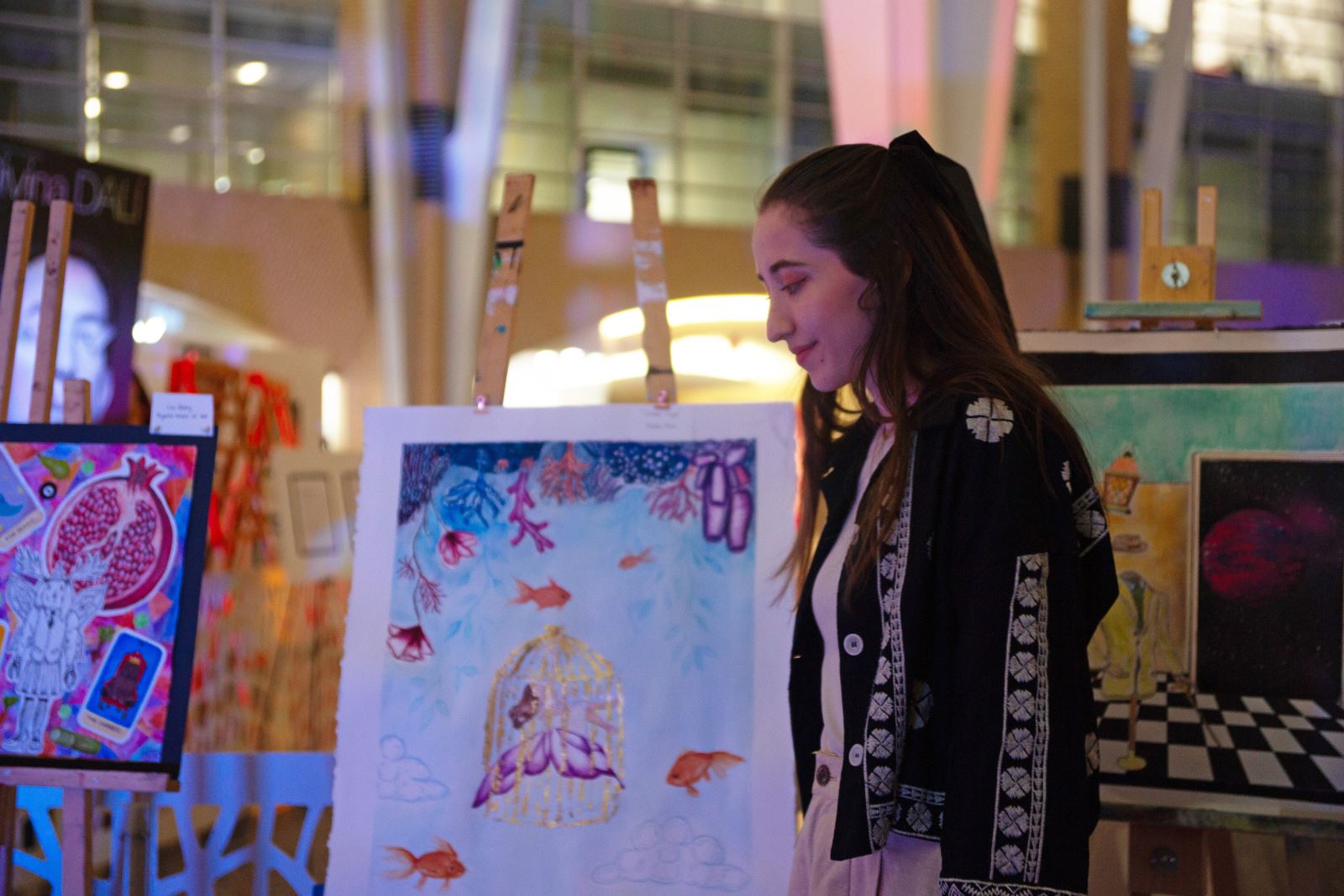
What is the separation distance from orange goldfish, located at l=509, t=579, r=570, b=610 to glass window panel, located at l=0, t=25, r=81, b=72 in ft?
27.4

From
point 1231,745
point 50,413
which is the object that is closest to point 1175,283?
point 1231,745

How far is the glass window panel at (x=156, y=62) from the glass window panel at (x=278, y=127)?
317 mm

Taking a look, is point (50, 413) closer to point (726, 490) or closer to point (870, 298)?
point (726, 490)

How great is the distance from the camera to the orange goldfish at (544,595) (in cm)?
190

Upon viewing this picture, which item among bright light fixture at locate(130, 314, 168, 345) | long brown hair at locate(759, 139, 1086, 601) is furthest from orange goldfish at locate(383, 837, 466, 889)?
bright light fixture at locate(130, 314, 168, 345)

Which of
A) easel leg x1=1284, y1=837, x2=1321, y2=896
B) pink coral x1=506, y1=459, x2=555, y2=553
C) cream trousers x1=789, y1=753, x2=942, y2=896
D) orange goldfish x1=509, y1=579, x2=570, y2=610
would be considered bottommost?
easel leg x1=1284, y1=837, x2=1321, y2=896

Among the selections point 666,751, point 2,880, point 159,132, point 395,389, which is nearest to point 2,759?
point 2,880

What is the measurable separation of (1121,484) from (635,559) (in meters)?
0.78

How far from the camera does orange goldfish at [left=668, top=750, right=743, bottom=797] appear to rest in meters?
1.78

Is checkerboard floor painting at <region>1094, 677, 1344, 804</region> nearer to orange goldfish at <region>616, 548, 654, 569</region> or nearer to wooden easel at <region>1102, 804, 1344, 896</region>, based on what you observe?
wooden easel at <region>1102, 804, 1344, 896</region>

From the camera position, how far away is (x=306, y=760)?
1.99 m

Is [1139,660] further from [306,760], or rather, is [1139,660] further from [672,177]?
[672,177]

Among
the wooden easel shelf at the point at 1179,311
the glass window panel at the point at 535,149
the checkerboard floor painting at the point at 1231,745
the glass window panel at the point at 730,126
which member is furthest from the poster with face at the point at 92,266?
the glass window panel at the point at 730,126

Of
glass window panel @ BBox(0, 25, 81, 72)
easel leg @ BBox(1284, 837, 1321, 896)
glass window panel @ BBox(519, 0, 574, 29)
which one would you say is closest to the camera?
easel leg @ BBox(1284, 837, 1321, 896)
